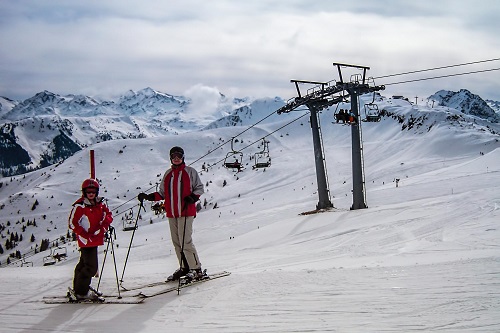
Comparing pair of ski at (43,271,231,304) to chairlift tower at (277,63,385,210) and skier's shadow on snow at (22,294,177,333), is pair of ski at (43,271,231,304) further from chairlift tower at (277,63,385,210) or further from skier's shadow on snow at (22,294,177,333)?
chairlift tower at (277,63,385,210)

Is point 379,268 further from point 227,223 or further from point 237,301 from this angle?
point 227,223

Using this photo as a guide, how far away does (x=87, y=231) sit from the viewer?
7.16 metres

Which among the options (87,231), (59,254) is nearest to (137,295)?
(87,231)

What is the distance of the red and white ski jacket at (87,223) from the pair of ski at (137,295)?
0.78m

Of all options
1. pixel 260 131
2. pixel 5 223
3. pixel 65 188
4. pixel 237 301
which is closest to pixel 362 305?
pixel 237 301

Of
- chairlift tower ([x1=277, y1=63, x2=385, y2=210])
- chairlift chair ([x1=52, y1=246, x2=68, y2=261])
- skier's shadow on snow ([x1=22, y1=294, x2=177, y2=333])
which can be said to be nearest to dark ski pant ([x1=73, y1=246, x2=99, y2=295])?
skier's shadow on snow ([x1=22, y1=294, x2=177, y2=333])

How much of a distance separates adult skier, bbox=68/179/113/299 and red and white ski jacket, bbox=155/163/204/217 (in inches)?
42.0

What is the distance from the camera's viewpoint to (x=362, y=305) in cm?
579

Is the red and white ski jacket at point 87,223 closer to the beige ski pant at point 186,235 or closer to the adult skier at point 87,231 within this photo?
the adult skier at point 87,231

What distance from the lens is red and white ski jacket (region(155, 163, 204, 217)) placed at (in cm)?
779

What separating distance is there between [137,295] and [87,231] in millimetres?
1226

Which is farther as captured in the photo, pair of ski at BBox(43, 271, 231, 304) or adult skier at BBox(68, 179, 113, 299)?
adult skier at BBox(68, 179, 113, 299)

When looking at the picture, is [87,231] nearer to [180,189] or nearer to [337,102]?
[180,189]

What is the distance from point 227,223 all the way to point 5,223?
8916cm
